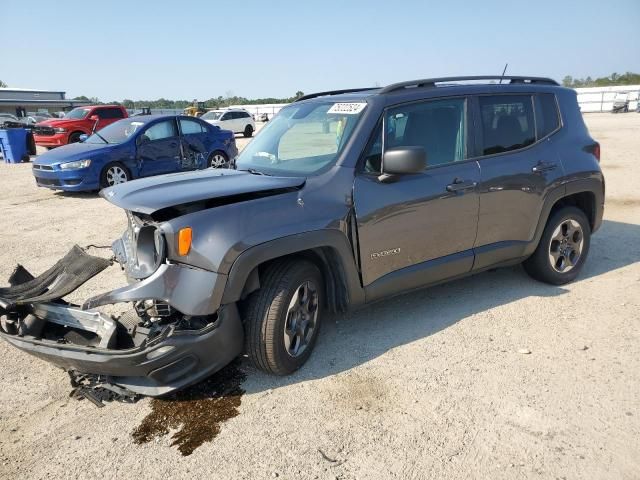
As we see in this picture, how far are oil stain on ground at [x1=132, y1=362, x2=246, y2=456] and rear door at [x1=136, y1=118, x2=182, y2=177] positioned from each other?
779cm

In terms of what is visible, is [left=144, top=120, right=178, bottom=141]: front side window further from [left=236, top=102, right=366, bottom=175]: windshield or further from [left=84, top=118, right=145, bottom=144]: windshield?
[left=236, top=102, right=366, bottom=175]: windshield

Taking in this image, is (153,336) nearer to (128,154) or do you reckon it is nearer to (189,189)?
(189,189)

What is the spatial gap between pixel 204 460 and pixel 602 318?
10.8ft

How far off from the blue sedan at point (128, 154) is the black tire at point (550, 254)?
670 cm

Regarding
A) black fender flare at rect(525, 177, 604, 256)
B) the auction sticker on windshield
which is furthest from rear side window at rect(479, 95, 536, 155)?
the auction sticker on windshield

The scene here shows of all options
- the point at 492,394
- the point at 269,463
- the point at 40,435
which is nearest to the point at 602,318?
the point at 492,394

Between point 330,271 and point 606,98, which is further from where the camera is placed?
point 606,98

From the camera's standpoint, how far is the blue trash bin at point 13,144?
1706cm

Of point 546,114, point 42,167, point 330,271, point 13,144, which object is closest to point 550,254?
point 546,114

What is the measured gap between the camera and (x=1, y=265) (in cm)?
579

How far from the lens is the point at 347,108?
363 centimetres

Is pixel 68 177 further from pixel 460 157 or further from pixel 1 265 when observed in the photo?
pixel 460 157

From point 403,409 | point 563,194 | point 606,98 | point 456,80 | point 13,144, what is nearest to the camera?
point 403,409

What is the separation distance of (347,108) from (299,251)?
4.01 ft
